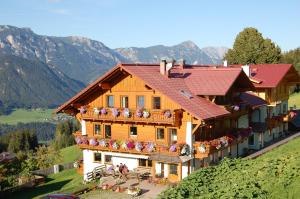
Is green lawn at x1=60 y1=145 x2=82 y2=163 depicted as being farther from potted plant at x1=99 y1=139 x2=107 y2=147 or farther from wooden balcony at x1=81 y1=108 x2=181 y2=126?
potted plant at x1=99 y1=139 x2=107 y2=147

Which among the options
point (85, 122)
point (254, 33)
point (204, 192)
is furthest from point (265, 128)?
point (254, 33)

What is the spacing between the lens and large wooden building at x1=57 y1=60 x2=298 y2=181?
32875 millimetres

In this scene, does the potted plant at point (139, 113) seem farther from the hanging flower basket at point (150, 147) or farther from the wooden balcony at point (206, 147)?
the wooden balcony at point (206, 147)

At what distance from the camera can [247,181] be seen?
2048 centimetres

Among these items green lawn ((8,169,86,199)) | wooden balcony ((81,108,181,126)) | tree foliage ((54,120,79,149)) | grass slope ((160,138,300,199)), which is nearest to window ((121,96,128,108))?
wooden balcony ((81,108,181,126))

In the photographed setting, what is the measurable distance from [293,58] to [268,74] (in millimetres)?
50291

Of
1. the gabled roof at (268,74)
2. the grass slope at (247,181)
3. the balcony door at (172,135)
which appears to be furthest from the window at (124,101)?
the gabled roof at (268,74)

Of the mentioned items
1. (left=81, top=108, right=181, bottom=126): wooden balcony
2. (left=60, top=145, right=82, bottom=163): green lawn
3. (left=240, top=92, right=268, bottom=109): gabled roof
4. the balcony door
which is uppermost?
(left=240, top=92, right=268, bottom=109): gabled roof

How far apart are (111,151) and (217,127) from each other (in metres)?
8.96

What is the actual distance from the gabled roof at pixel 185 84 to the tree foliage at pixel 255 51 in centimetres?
4527

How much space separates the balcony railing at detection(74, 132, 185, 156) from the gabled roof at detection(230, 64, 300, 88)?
17955 mm

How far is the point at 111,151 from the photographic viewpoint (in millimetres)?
36156

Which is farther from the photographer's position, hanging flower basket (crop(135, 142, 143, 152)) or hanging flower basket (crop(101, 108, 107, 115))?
hanging flower basket (crop(101, 108, 107, 115))

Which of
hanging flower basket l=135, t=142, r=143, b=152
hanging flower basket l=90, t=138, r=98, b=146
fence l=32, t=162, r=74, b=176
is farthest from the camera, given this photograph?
fence l=32, t=162, r=74, b=176
